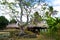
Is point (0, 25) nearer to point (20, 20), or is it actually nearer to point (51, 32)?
point (20, 20)

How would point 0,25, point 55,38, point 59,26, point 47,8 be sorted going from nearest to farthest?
point 55,38, point 59,26, point 47,8, point 0,25

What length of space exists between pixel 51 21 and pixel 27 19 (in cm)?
1845

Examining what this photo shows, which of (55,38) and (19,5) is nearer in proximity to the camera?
(55,38)

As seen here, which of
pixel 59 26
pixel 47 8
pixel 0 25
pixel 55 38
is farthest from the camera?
pixel 0 25

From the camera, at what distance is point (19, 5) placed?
114 feet

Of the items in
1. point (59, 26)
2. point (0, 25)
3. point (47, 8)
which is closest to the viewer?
point (59, 26)

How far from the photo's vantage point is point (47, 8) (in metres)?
33.5

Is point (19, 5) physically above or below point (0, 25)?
above

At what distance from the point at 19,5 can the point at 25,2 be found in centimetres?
108

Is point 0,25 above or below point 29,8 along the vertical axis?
below

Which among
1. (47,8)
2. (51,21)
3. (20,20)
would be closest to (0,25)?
(20,20)

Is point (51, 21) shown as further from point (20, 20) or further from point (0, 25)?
point (0, 25)

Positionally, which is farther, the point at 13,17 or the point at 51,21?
the point at 13,17

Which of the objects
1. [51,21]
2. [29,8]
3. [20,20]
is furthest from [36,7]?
[51,21]
